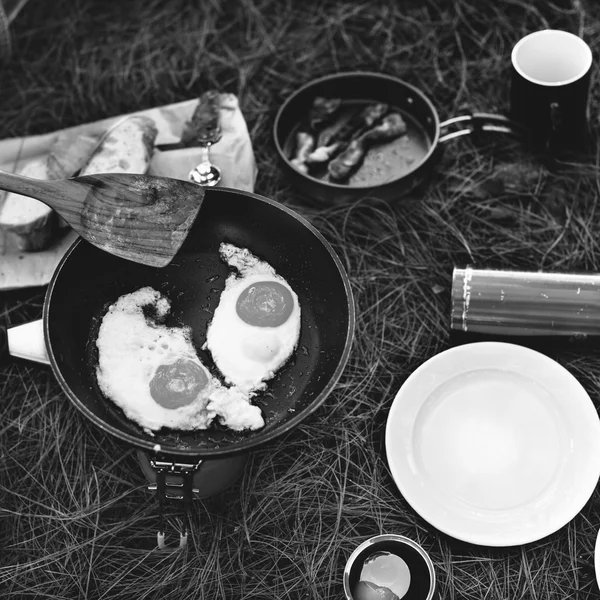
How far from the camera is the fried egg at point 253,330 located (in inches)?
106

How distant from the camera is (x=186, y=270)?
2951mm

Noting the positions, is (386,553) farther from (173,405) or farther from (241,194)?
(241,194)

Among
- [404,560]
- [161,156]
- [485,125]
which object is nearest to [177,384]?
[404,560]

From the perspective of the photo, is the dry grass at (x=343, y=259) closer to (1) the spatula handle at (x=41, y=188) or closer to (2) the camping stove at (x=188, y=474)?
(2) the camping stove at (x=188, y=474)

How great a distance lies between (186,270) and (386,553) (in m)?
1.20

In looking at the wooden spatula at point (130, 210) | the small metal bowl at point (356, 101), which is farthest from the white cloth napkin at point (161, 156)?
the wooden spatula at point (130, 210)

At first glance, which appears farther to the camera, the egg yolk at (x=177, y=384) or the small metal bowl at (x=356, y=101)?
the small metal bowl at (x=356, y=101)

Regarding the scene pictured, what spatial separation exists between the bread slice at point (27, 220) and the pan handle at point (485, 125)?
1.58 meters

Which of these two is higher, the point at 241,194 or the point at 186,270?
the point at 241,194

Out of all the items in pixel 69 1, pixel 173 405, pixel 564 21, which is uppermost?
pixel 69 1

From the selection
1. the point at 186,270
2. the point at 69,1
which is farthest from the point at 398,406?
the point at 69,1

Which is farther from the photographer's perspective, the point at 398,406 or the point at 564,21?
the point at 564,21

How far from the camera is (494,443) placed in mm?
2734

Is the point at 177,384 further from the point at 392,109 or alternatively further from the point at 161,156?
the point at 392,109
